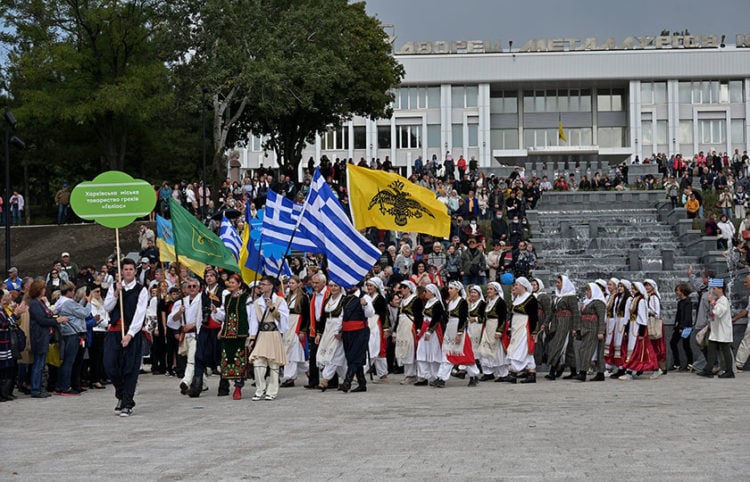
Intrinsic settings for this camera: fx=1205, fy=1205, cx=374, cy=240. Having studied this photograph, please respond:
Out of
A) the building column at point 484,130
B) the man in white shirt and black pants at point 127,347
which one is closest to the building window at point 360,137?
the building column at point 484,130

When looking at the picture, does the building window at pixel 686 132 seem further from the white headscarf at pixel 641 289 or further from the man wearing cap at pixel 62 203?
the white headscarf at pixel 641 289

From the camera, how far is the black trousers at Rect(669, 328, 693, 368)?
2269 cm

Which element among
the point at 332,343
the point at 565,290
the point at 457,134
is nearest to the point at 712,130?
the point at 457,134

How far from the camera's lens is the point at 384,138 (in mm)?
92688

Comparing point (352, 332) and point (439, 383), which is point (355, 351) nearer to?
point (352, 332)

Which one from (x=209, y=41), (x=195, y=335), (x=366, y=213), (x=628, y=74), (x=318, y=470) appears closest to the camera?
(x=318, y=470)

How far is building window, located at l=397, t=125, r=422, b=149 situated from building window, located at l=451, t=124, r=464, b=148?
102 inches

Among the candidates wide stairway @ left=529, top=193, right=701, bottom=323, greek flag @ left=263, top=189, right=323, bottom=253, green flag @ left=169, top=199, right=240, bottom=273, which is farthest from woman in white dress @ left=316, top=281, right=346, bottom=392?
wide stairway @ left=529, top=193, right=701, bottom=323

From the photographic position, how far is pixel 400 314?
20.9m

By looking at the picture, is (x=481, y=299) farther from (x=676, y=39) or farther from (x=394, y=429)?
(x=676, y=39)

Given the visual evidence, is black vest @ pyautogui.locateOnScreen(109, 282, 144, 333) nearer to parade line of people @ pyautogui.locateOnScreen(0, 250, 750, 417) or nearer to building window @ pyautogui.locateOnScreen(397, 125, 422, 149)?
parade line of people @ pyautogui.locateOnScreen(0, 250, 750, 417)

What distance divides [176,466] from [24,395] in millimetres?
9070

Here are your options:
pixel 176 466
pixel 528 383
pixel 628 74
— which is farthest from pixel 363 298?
pixel 628 74

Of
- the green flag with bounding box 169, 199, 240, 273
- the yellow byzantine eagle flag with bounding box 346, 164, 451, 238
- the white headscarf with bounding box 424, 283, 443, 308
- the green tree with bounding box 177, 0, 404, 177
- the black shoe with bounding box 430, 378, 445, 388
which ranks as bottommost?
the black shoe with bounding box 430, 378, 445, 388
